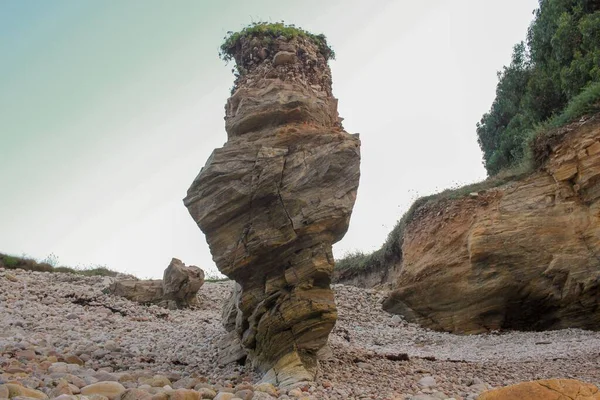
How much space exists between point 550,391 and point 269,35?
295 inches

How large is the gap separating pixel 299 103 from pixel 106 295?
9648 millimetres

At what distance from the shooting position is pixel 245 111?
8.97 m

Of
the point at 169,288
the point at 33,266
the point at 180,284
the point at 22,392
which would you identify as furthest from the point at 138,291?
the point at 22,392

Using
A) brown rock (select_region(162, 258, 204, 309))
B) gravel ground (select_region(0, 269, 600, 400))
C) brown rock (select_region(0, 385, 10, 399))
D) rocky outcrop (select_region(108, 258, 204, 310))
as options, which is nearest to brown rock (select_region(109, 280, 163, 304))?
rocky outcrop (select_region(108, 258, 204, 310))

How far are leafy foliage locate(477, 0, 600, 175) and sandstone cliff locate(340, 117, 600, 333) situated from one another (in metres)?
1.60

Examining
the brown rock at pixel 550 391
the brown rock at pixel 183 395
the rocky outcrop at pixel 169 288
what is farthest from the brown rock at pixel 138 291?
the brown rock at pixel 550 391

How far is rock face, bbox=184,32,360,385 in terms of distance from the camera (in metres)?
7.79

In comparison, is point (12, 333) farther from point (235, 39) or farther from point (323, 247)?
point (235, 39)

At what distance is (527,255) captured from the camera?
530 inches

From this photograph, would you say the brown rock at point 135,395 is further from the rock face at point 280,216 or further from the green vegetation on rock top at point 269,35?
the green vegetation on rock top at point 269,35

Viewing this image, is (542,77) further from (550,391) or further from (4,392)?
(4,392)

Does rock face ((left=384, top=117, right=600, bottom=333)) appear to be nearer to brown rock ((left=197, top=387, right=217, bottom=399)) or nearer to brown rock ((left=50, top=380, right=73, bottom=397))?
brown rock ((left=197, top=387, right=217, bottom=399))

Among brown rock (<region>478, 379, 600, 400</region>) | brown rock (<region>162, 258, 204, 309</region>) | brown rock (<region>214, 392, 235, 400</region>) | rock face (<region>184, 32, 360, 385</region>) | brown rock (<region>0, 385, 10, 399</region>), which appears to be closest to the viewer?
brown rock (<region>0, 385, 10, 399</region>)

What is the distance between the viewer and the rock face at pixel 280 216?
7789 millimetres
